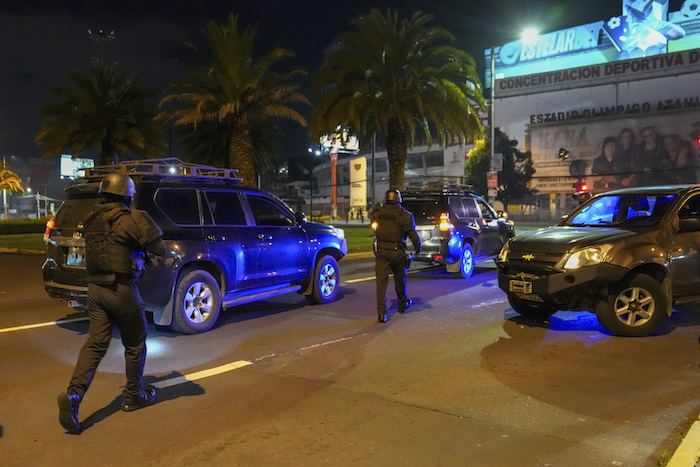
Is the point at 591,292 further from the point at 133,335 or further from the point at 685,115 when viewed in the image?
the point at 685,115

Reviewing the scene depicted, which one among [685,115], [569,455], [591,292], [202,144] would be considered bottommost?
[569,455]

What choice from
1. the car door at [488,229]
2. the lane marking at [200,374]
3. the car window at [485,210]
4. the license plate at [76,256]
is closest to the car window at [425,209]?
the car door at [488,229]

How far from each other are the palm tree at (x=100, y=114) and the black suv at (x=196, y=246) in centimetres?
1655

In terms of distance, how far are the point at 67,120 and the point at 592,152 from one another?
5070cm

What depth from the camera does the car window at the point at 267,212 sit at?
8.39m

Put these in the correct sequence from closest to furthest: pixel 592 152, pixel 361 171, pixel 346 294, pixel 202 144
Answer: pixel 346 294, pixel 202 144, pixel 592 152, pixel 361 171

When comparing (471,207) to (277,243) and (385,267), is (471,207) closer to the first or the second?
(385,267)

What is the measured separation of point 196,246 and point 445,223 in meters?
6.46

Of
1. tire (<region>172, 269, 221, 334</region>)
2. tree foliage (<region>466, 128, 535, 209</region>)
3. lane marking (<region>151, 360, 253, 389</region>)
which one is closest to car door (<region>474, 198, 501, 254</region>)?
tire (<region>172, 269, 221, 334</region>)

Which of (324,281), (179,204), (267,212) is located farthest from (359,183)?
(179,204)

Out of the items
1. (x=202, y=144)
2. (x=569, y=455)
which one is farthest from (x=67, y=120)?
(x=569, y=455)

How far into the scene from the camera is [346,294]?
407 inches

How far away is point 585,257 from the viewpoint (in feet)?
21.8

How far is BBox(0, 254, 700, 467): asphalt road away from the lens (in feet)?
12.6
